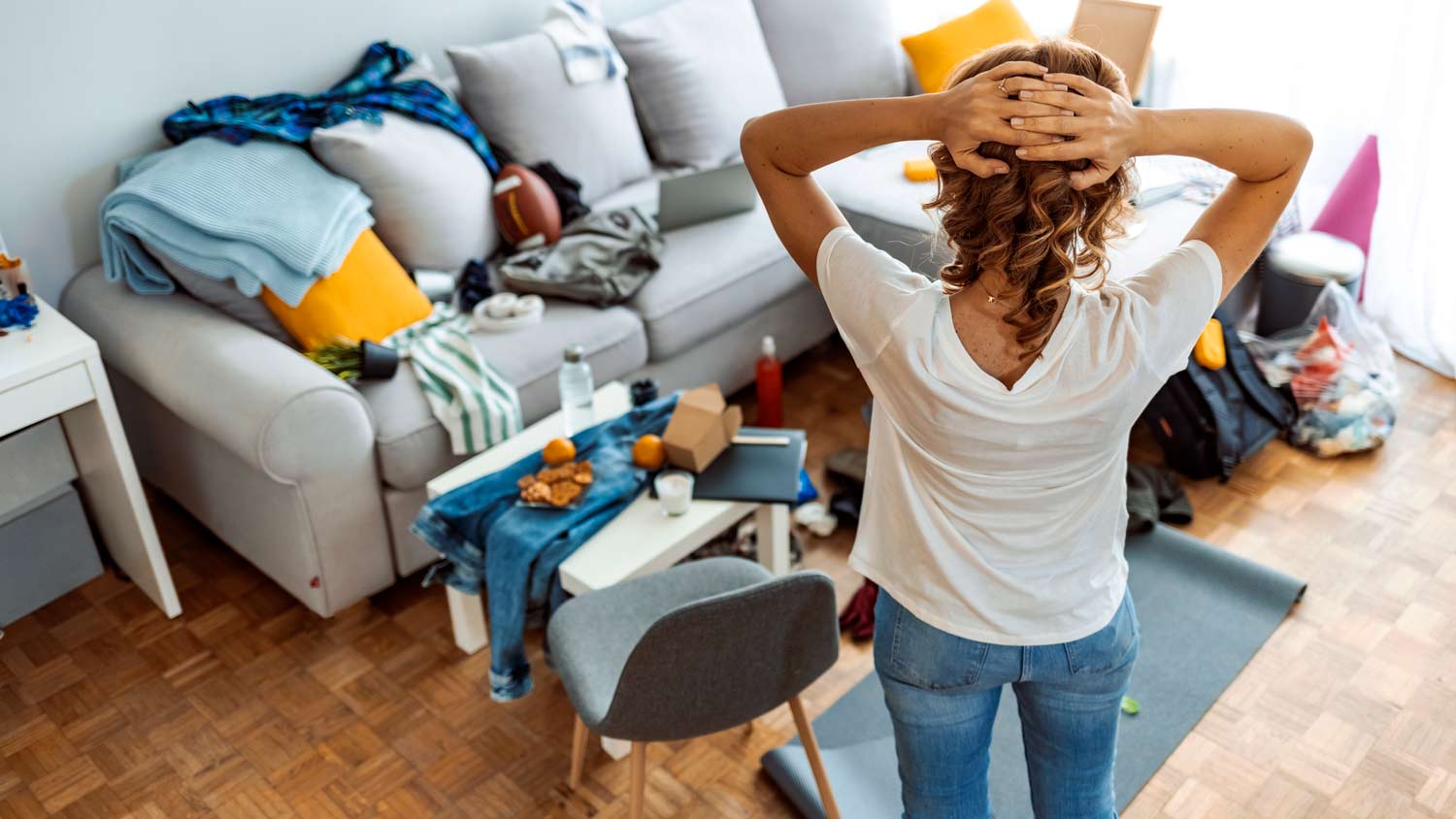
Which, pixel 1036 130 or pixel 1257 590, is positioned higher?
pixel 1036 130

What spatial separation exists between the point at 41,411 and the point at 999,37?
276 cm

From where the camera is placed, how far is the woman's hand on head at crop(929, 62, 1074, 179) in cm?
109

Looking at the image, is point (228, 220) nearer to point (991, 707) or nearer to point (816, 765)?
point (816, 765)

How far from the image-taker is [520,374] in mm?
2629

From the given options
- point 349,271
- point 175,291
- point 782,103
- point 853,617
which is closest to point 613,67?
point 782,103

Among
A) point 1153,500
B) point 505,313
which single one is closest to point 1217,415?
point 1153,500

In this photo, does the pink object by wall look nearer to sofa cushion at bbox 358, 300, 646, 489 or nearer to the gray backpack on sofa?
the gray backpack on sofa

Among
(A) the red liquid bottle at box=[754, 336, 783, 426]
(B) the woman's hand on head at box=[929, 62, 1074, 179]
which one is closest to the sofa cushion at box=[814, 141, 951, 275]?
(A) the red liquid bottle at box=[754, 336, 783, 426]

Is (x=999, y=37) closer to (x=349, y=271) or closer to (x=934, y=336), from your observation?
(x=349, y=271)

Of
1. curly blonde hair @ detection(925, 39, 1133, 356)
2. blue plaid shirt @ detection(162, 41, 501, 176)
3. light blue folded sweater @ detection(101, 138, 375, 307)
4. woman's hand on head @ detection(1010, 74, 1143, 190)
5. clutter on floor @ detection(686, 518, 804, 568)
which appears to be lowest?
clutter on floor @ detection(686, 518, 804, 568)

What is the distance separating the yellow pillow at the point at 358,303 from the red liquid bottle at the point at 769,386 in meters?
0.85

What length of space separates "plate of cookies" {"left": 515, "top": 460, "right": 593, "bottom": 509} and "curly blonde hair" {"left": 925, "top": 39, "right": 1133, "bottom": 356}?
1134 millimetres

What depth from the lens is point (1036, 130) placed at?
1094 millimetres

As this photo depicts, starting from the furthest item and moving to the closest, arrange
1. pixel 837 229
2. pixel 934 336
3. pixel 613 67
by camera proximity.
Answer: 1. pixel 613 67
2. pixel 837 229
3. pixel 934 336
